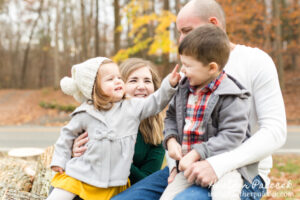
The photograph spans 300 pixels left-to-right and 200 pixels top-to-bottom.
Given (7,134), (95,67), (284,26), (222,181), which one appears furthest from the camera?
(284,26)

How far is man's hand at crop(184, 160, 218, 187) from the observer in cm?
183

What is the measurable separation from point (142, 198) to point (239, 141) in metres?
0.86

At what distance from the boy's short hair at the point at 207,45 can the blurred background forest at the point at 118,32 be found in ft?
22.1

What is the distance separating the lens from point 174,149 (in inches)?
81.3

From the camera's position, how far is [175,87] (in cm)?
228

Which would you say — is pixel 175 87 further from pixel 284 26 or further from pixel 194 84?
pixel 284 26

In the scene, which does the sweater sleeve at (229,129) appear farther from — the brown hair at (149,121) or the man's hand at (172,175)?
the brown hair at (149,121)

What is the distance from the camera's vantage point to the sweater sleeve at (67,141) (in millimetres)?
2486

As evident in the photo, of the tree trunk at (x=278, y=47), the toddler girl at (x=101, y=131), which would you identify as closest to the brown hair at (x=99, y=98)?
the toddler girl at (x=101, y=131)

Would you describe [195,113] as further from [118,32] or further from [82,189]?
[118,32]

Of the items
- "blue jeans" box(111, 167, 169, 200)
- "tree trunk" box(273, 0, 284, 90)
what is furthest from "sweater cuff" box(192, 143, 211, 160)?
"tree trunk" box(273, 0, 284, 90)

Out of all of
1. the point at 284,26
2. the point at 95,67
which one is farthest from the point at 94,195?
the point at 284,26

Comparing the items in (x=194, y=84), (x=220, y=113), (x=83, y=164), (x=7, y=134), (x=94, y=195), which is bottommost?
(x=7, y=134)

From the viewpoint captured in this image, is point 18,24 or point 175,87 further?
point 18,24
